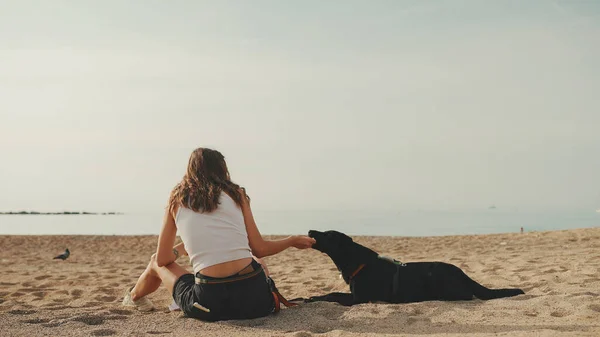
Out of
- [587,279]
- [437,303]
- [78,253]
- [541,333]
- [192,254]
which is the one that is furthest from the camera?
[78,253]

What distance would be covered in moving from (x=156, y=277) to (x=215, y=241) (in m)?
0.98

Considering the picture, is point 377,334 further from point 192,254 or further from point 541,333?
point 192,254

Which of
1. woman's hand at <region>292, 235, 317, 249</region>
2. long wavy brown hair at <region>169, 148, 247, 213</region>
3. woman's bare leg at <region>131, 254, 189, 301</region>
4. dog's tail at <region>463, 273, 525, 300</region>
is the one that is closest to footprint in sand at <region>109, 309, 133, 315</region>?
woman's bare leg at <region>131, 254, 189, 301</region>

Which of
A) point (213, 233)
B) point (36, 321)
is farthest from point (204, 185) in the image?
point (36, 321)

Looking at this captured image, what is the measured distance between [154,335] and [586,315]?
3.06m

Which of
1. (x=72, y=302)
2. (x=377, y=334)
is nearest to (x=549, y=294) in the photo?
(x=377, y=334)

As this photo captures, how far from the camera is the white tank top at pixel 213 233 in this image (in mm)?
3758

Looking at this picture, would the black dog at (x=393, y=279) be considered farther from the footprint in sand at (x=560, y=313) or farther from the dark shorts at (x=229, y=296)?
the dark shorts at (x=229, y=296)

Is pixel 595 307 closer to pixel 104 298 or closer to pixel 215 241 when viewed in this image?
pixel 215 241

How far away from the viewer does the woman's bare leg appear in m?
4.23

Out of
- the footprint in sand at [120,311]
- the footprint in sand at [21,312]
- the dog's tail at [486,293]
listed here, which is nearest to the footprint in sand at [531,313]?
the dog's tail at [486,293]

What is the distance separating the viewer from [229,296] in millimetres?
3855

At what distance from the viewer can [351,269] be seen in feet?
15.4

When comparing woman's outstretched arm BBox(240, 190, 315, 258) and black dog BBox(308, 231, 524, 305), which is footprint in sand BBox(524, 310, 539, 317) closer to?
black dog BBox(308, 231, 524, 305)
